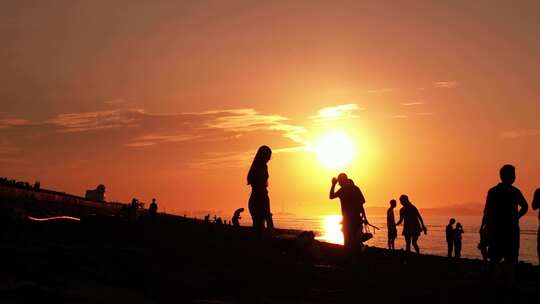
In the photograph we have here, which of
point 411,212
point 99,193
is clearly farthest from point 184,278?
point 99,193

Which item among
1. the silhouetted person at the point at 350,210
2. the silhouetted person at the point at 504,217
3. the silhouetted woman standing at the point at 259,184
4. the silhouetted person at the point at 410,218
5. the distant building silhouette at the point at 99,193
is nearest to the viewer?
the silhouetted person at the point at 504,217

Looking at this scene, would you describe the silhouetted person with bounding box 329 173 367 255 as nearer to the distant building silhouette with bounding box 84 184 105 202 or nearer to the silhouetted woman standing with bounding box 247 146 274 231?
the silhouetted woman standing with bounding box 247 146 274 231

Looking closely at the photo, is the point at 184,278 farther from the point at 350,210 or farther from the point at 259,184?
the point at 350,210

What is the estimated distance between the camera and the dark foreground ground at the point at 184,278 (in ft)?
22.5

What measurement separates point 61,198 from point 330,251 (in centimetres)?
2906

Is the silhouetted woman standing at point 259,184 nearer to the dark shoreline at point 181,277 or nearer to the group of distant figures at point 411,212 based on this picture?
the group of distant figures at point 411,212

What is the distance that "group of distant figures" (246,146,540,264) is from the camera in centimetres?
1013

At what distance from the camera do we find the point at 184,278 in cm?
872

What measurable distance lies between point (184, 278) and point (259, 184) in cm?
441

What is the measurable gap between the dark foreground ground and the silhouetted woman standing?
2.67ft

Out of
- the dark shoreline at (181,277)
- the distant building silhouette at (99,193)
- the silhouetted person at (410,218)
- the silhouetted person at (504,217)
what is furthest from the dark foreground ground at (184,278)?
the distant building silhouette at (99,193)

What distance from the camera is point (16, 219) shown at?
506 inches

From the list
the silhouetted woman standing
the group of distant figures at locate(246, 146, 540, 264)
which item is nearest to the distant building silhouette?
the group of distant figures at locate(246, 146, 540, 264)

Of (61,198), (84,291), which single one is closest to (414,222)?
(84,291)
